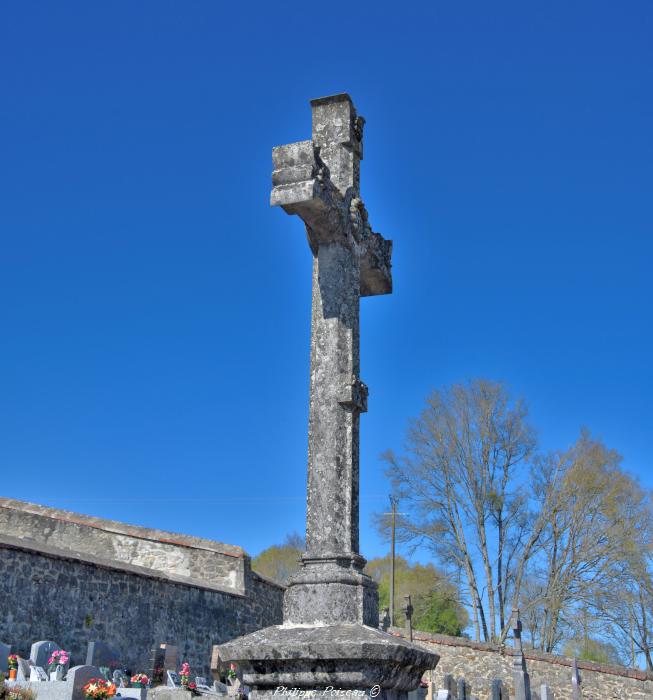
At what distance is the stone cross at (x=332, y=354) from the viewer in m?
4.73

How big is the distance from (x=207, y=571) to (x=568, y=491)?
1328 cm

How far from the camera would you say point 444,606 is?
97.8 ft

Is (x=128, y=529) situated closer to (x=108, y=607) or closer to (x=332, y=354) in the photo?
(x=108, y=607)

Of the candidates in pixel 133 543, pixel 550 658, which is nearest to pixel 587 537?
pixel 550 658

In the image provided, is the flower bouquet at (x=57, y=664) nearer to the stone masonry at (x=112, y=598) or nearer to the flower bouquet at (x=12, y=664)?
the flower bouquet at (x=12, y=664)

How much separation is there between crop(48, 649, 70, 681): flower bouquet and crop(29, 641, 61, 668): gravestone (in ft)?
0.29

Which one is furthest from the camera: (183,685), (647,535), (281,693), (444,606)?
(444,606)

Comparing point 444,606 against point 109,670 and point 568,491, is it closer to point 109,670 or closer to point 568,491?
point 568,491

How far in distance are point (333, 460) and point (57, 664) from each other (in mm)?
8282

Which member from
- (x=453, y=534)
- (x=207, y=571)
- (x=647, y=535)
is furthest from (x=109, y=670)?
(x=647, y=535)

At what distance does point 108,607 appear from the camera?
14.4 meters

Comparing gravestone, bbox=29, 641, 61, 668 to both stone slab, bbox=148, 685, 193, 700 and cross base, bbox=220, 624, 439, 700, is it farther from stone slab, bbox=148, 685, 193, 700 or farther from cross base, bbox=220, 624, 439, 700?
cross base, bbox=220, 624, 439, 700

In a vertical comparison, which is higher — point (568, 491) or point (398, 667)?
point (568, 491)

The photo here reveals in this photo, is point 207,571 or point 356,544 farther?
point 207,571
